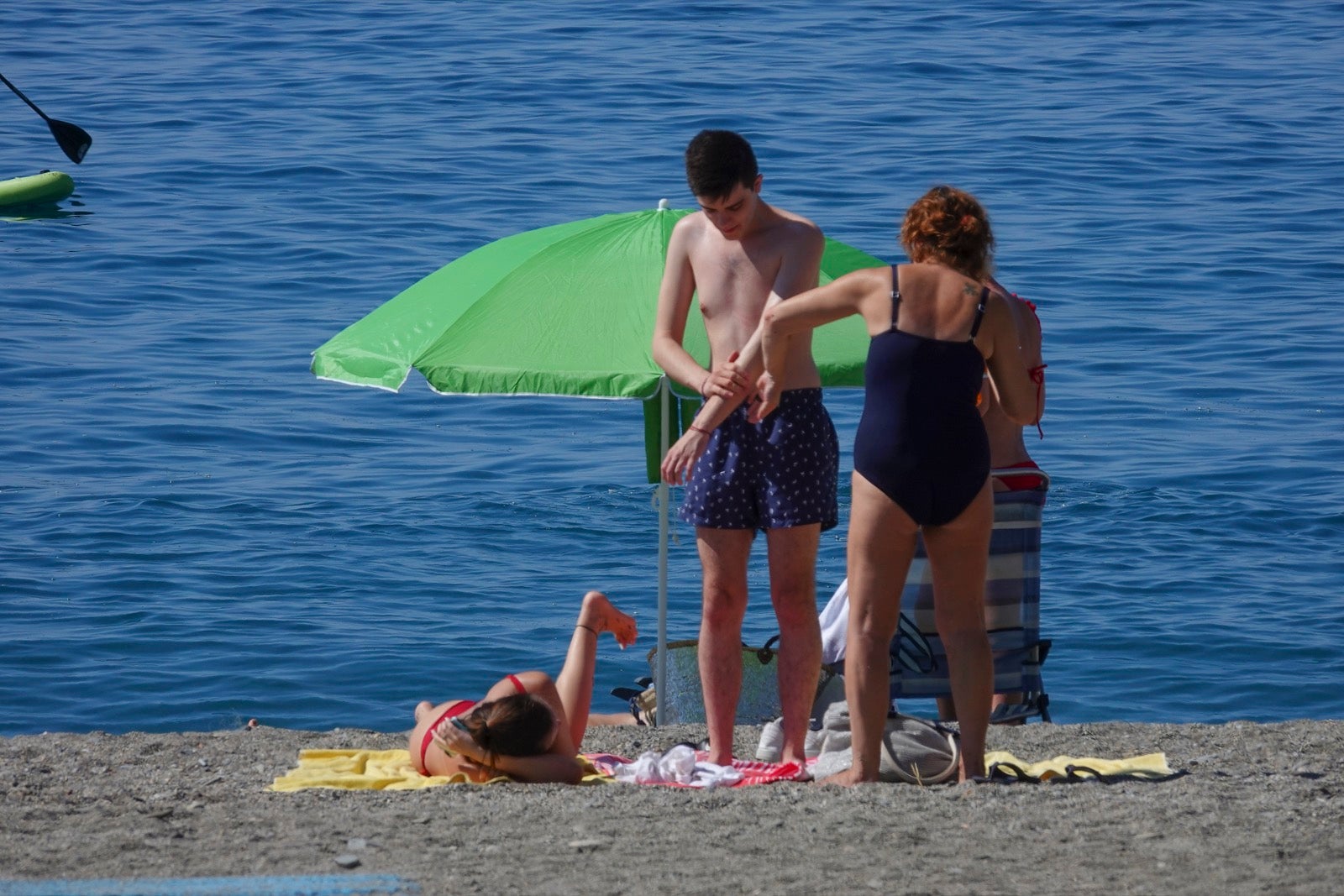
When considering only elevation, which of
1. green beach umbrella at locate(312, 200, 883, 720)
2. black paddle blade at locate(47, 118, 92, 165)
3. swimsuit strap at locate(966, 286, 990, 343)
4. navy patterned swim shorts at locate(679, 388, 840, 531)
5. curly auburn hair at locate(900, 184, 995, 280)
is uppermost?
curly auburn hair at locate(900, 184, 995, 280)

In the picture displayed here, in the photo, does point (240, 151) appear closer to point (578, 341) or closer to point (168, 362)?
point (168, 362)

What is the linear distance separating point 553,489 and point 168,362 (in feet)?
14.3

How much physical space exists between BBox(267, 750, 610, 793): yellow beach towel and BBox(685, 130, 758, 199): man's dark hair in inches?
74.2

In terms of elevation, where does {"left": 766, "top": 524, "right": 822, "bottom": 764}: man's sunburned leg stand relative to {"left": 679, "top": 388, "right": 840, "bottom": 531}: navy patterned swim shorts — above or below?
below

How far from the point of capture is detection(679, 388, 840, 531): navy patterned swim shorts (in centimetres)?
488

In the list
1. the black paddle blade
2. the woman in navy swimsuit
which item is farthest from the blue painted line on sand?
the black paddle blade

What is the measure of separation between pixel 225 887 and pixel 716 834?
1206mm

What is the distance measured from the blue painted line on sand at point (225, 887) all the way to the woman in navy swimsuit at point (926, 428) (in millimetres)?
1479

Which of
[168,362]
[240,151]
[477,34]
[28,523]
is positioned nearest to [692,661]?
[28,523]

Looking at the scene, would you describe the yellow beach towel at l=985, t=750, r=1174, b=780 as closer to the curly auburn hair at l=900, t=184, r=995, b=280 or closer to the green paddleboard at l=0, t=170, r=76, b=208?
the curly auburn hair at l=900, t=184, r=995, b=280

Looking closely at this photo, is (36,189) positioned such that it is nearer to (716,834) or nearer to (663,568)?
(663,568)

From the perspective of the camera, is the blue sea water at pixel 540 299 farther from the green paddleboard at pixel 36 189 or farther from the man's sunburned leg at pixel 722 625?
the man's sunburned leg at pixel 722 625

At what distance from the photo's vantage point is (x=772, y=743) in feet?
17.1

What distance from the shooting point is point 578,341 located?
561 cm
